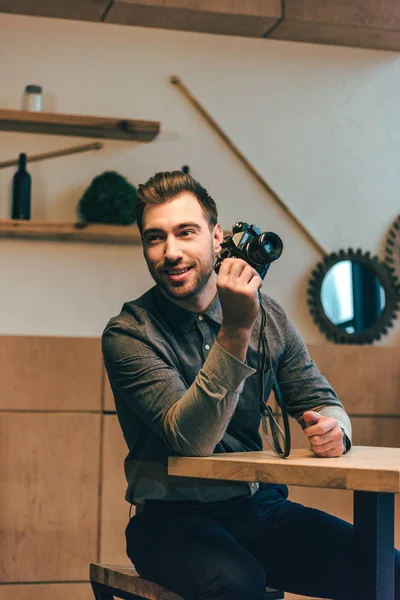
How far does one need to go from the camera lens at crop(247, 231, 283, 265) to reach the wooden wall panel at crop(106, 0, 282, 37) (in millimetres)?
2198

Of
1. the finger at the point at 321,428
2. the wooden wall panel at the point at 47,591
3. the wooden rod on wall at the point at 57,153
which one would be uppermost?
the wooden rod on wall at the point at 57,153

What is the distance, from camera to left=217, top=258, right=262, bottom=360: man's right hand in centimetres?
156

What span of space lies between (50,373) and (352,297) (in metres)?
1.45

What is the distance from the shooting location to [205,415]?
1.60m

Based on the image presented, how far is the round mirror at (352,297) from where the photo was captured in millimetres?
3822

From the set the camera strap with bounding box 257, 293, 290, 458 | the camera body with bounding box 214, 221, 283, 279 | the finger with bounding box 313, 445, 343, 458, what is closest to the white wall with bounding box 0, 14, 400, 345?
the camera strap with bounding box 257, 293, 290, 458

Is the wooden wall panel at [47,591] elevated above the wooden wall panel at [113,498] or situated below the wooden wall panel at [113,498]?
below

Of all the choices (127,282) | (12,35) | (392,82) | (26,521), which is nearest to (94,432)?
(26,521)

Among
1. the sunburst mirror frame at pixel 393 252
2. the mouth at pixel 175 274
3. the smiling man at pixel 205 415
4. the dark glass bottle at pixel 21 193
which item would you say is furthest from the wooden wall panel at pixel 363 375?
the mouth at pixel 175 274

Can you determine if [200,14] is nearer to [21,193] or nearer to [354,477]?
[21,193]

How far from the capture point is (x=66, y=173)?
3.65 metres

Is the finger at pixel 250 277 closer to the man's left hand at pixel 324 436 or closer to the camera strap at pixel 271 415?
the camera strap at pixel 271 415

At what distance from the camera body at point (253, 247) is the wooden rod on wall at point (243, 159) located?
2.15m

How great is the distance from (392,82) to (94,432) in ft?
7.23
